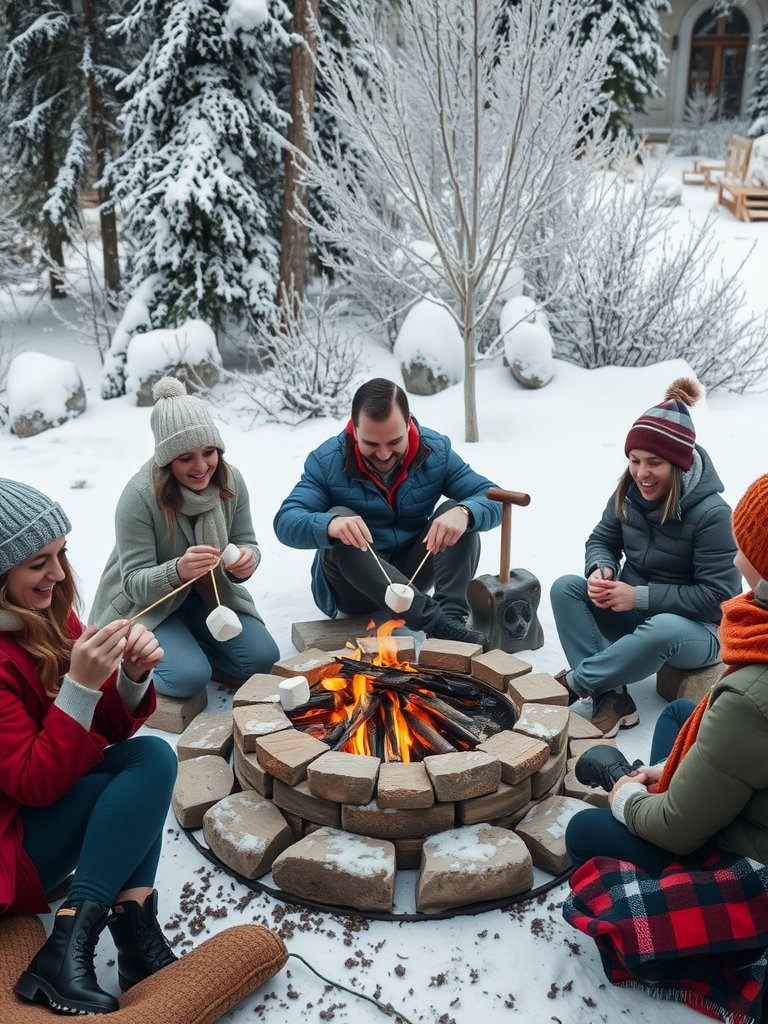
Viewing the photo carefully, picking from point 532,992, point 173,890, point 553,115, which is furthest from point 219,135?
point 532,992

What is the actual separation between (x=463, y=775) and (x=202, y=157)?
7.34 meters

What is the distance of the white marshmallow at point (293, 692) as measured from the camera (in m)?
2.86

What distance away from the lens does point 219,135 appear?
328 inches

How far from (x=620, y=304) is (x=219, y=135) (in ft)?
13.8

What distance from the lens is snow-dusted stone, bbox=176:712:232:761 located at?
304 centimetres

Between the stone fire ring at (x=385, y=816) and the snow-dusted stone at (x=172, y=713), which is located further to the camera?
the snow-dusted stone at (x=172, y=713)

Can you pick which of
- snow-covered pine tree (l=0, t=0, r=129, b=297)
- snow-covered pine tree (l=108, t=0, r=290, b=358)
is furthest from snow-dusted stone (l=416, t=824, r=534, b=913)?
snow-covered pine tree (l=0, t=0, r=129, b=297)

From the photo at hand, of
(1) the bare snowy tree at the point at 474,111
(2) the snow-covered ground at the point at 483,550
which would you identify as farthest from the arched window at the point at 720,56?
(1) the bare snowy tree at the point at 474,111

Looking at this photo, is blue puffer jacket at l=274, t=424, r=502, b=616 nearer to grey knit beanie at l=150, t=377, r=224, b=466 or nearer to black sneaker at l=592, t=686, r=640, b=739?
grey knit beanie at l=150, t=377, r=224, b=466

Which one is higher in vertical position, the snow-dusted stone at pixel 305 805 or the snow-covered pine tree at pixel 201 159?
the snow-covered pine tree at pixel 201 159

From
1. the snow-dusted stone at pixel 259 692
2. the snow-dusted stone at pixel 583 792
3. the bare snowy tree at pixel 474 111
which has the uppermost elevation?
the bare snowy tree at pixel 474 111

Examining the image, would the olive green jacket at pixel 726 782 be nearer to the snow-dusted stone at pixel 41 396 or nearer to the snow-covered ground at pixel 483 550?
the snow-covered ground at pixel 483 550

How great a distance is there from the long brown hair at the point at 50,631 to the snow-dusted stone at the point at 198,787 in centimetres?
74

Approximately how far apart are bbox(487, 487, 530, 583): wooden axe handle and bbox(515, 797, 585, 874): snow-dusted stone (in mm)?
1096
